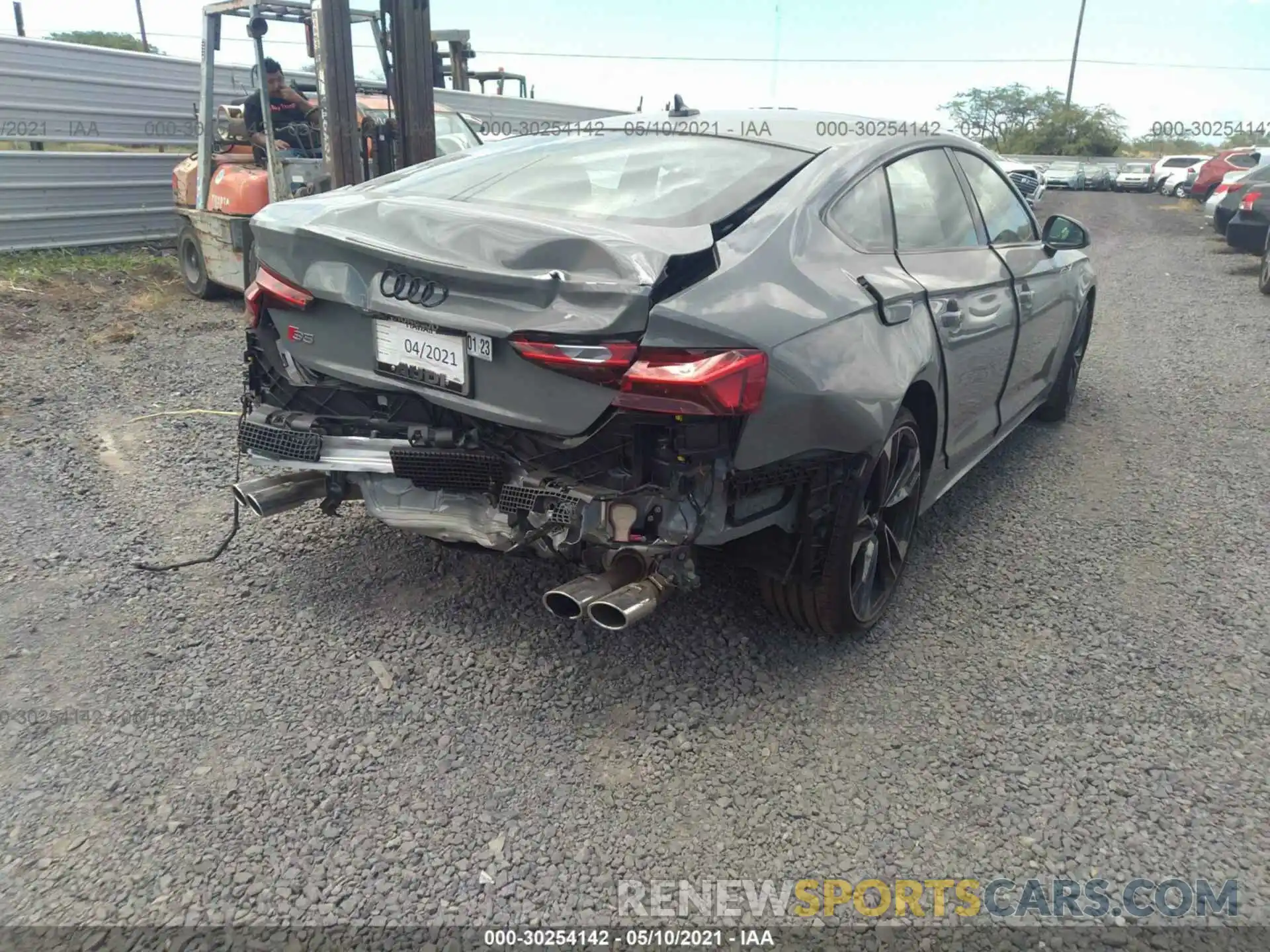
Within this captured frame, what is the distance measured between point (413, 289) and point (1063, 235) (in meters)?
3.42

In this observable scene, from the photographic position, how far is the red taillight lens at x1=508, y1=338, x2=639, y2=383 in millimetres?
2291

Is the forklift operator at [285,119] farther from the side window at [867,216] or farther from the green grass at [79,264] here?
the side window at [867,216]

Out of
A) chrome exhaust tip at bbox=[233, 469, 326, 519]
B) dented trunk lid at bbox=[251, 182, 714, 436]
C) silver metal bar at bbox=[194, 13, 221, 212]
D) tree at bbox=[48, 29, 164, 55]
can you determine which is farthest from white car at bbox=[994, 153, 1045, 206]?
tree at bbox=[48, 29, 164, 55]

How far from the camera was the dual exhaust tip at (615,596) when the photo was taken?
238 cm

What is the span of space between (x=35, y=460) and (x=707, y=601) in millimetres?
3240

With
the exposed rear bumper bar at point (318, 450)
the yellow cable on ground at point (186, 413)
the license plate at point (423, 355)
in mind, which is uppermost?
the license plate at point (423, 355)

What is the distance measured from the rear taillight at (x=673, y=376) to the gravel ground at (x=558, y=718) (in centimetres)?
96

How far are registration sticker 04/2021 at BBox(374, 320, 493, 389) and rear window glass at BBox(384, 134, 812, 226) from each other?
554 mm

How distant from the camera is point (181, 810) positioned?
223 centimetres

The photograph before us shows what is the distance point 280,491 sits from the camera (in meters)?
3.01

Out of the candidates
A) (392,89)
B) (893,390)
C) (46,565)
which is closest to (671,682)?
(893,390)

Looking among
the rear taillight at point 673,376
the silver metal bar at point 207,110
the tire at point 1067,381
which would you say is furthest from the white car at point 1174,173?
the rear taillight at point 673,376

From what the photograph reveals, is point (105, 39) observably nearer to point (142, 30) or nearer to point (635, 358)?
point (142, 30)

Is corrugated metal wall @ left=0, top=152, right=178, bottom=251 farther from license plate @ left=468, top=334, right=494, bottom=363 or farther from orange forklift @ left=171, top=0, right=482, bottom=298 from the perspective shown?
license plate @ left=468, top=334, right=494, bottom=363
